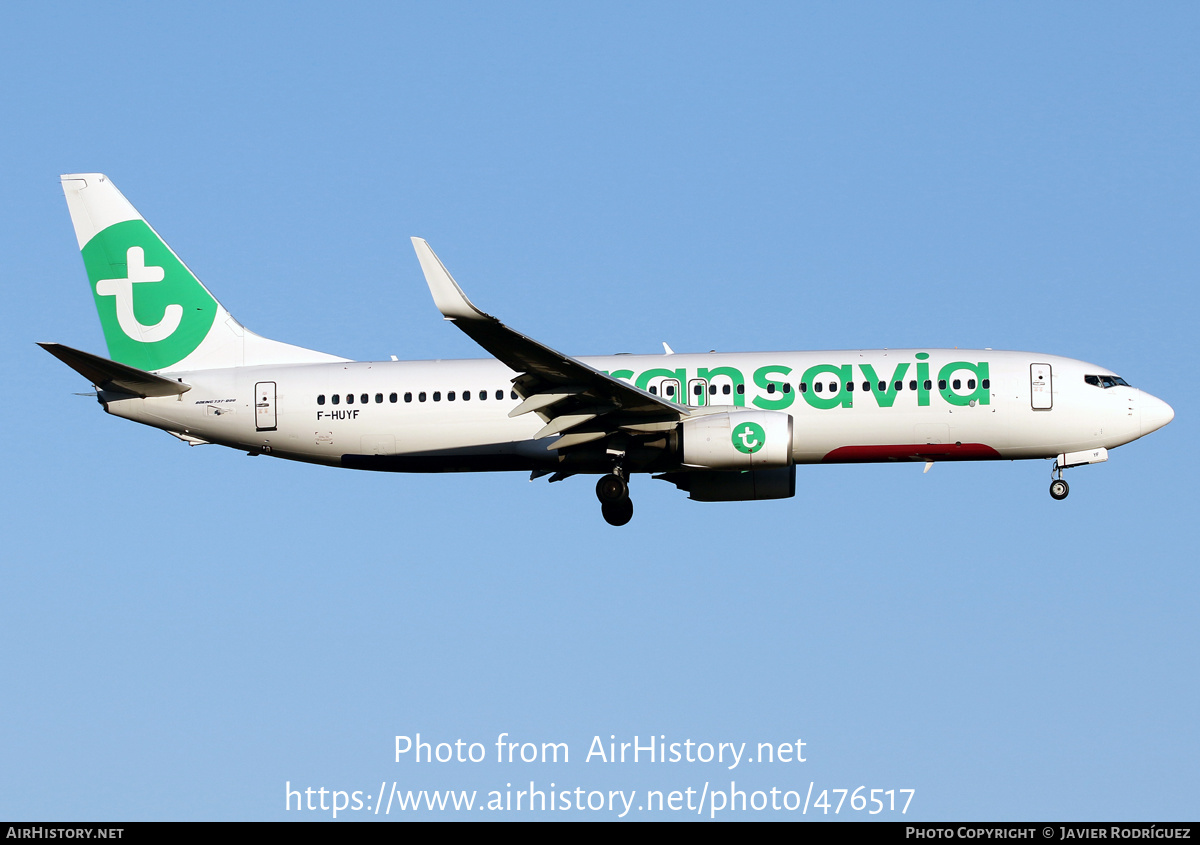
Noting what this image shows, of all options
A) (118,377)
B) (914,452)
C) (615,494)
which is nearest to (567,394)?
(615,494)

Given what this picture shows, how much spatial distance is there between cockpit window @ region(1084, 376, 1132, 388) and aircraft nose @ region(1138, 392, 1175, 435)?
0.64m

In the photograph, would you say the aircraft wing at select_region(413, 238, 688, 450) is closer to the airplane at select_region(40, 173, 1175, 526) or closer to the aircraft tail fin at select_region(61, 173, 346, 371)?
the airplane at select_region(40, 173, 1175, 526)

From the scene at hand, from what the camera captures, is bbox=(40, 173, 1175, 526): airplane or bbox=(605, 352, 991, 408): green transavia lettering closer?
bbox=(40, 173, 1175, 526): airplane

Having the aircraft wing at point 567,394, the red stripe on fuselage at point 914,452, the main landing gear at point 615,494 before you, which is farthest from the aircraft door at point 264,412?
the red stripe on fuselage at point 914,452

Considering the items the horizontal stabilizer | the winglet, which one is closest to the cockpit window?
the winglet

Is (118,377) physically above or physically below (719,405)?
above

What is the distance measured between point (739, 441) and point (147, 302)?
17162 mm

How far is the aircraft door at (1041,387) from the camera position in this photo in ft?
116

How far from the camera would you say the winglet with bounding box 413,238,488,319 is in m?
29.3

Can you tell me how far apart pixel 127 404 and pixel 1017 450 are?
903 inches

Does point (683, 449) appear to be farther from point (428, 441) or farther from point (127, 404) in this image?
point (127, 404)

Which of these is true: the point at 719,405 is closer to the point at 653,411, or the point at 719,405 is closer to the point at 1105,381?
the point at 653,411

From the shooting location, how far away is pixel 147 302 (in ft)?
127
